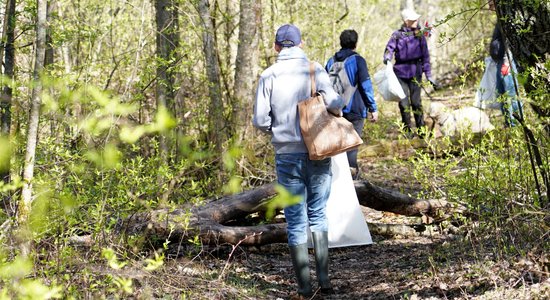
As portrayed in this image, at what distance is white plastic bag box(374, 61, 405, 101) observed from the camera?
990 cm

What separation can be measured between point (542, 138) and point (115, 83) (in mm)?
6780

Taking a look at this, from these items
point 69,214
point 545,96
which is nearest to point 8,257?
point 69,214

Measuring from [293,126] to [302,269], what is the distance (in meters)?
1.08

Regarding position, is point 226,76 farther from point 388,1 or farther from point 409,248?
point 388,1

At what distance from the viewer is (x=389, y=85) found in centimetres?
990

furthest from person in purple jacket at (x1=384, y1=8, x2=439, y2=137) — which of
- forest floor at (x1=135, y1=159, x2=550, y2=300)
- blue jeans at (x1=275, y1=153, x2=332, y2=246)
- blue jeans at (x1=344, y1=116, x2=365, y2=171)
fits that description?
blue jeans at (x1=275, y1=153, x2=332, y2=246)

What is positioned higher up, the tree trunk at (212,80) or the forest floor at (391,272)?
the tree trunk at (212,80)

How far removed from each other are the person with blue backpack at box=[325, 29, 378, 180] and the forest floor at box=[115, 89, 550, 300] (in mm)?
1290

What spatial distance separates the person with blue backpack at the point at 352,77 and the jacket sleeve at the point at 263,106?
253 centimetres

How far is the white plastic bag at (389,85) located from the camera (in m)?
9.90

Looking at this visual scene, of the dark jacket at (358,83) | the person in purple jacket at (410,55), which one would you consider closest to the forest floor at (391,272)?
the dark jacket at (358,83)

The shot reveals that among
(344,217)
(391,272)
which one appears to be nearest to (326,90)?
(391,272)

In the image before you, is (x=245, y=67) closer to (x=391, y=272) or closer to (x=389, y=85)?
(x=389, y=85)

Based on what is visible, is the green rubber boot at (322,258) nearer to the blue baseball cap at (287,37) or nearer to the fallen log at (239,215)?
the fallen log at (239,215)
